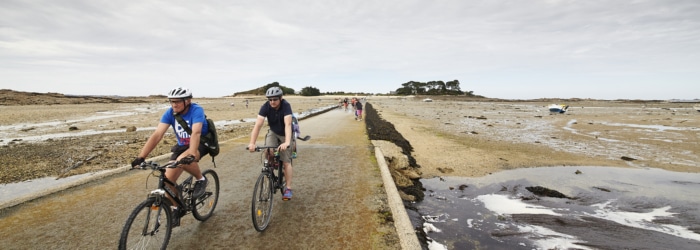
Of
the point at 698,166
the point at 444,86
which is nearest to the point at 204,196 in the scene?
the point at 698,166

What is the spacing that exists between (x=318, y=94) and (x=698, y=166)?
457ft

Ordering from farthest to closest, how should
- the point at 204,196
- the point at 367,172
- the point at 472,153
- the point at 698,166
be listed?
the point at 472,153 < the point at 698,166 < the point at 367,172 < the point at 204,196

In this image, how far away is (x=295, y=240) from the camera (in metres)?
4.31

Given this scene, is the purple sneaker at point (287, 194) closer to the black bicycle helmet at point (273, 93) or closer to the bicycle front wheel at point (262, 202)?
the bicycle front wheel at point (262, 202)

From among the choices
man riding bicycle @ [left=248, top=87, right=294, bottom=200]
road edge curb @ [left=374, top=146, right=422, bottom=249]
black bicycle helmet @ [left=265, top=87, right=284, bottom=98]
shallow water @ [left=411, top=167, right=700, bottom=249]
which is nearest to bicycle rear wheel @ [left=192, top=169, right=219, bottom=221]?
man riding bicycle @ [left=248, top=87, right=294, bottom=200]

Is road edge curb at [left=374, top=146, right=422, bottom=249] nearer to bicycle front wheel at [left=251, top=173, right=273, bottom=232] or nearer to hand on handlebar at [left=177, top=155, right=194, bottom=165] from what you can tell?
bicycle front wheel at [left=251, top=173, right=273, bottom=232]

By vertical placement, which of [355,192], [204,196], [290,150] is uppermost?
[290,150]

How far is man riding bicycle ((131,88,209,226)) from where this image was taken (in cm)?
396

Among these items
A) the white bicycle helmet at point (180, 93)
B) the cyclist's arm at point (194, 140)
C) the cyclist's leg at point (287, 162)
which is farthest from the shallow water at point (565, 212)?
the white bicycle helmet at point (180, 93)

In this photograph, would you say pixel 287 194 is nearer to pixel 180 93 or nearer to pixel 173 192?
pixel 173 192

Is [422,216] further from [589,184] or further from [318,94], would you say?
[318,94]

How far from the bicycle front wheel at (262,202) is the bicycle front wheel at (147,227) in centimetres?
104

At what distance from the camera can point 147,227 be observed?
3568mm

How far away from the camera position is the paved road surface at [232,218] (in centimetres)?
424
